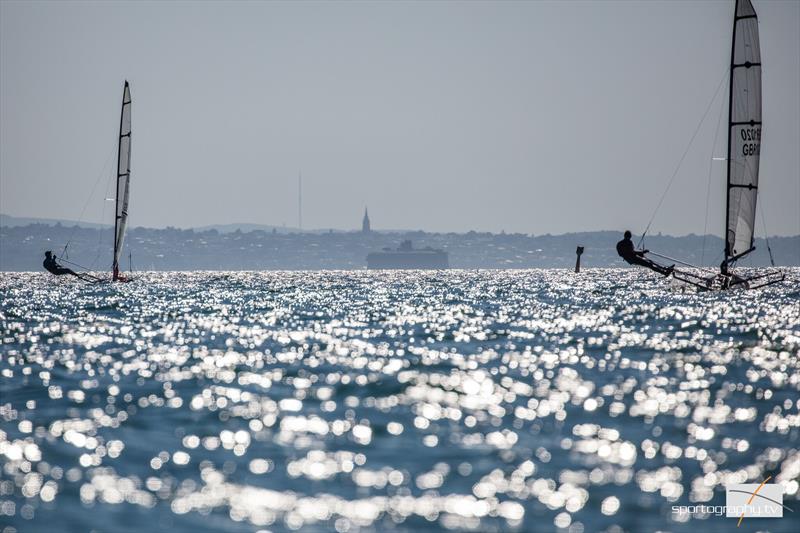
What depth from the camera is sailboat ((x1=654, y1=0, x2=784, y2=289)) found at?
55656 mm

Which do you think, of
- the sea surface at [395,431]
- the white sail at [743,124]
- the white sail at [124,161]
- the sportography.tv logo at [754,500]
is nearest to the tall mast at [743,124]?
the white sail at [743,124]

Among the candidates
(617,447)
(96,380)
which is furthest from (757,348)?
(96,380)

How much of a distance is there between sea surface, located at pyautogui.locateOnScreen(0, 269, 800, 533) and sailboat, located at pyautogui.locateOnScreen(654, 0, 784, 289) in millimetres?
23504

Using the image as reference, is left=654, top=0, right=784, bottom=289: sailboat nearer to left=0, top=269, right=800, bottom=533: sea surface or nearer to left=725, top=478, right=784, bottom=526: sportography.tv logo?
left=0, top=269, right=800, bottom=533: sea surface

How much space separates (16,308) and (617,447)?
157 ft

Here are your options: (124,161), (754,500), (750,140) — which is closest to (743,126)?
(750,140)

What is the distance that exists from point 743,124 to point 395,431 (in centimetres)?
4441

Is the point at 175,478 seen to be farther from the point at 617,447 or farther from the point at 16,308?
the point at 16,308

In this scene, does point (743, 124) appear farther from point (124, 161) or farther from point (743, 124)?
point (124, 161)

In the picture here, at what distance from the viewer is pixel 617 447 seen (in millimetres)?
15914

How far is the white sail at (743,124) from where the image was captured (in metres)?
55.7

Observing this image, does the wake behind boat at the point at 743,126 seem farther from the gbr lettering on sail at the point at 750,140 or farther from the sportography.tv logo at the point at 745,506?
the sportography.tv logo at the point at 745,506

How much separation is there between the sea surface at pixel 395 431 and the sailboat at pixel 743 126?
77.1 feet

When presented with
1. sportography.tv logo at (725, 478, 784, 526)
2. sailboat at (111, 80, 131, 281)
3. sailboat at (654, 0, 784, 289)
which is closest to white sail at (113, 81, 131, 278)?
sailboat at (111, 80, 131, 281)
